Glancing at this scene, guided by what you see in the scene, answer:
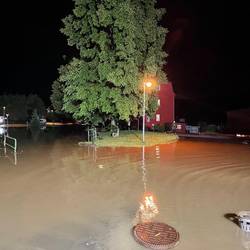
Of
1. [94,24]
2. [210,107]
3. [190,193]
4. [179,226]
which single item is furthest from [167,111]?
[179,226]

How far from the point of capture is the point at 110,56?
31422 mm

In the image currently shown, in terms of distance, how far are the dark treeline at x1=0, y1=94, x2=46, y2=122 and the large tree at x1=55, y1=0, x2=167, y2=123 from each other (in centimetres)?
8470

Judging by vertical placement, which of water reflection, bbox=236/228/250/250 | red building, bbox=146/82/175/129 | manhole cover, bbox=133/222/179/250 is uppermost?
red building, bbox=146/82/175/129

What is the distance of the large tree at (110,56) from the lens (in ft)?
101

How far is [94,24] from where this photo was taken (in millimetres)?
31828

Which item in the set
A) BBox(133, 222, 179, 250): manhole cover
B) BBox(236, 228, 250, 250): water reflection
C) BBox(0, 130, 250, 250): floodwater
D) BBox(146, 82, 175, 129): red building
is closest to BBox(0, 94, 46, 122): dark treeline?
BBox(146, 82, 175, 129): red building

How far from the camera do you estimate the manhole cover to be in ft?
26.2

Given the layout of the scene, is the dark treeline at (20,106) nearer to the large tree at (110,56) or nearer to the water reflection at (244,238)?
the large tree at (110,56)

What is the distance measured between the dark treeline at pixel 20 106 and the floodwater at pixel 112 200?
324ft

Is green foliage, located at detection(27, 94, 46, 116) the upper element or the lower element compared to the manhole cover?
upper

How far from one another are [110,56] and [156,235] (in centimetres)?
2413

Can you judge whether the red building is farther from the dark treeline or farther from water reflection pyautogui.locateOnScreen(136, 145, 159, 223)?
the dark treeline

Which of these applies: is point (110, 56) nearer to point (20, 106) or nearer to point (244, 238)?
point (244, 238)

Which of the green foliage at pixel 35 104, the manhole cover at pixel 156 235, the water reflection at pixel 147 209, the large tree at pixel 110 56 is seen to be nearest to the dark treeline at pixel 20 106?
the green foliage at pixel 35 104
